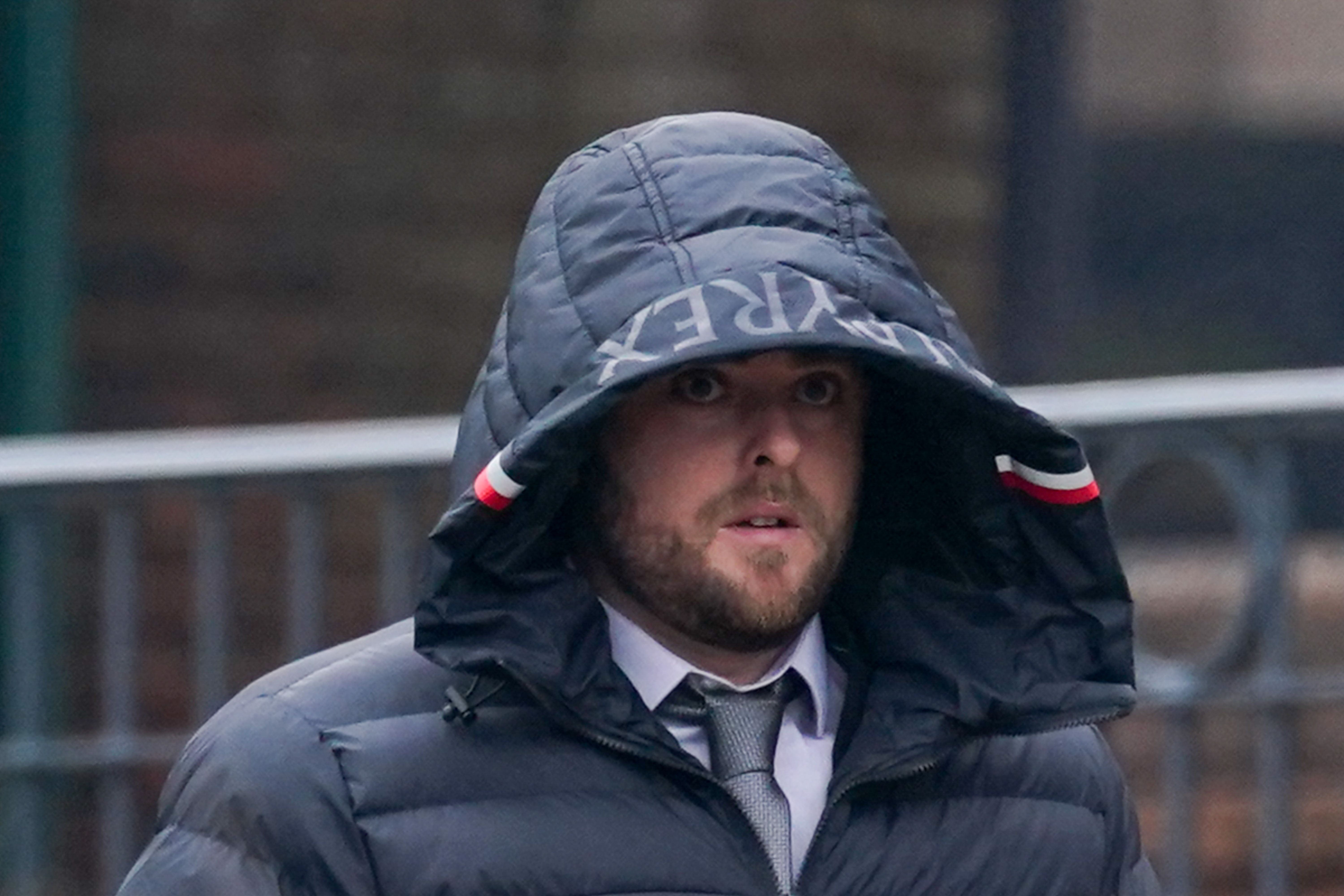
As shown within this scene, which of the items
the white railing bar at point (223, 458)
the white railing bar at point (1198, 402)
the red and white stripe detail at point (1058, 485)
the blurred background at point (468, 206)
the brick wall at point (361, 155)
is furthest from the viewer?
the brick wall at point (361, 155)

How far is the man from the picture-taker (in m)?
2.29

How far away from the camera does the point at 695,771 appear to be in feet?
7.65

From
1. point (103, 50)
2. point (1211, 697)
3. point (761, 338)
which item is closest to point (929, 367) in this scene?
point (761, 338)

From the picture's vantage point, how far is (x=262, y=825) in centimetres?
227

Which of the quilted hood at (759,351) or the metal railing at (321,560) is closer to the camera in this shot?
the quilted hood at (759,351)

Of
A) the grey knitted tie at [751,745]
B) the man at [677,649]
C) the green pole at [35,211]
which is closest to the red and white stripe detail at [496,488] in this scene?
the man at [677,649]

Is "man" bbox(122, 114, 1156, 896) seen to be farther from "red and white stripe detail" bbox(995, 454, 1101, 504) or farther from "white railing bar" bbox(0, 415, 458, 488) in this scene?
"white railing bar" bbox(0, 415, 458, 488)

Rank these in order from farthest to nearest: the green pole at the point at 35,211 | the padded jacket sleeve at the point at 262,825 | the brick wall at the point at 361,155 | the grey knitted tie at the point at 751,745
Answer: the brick wall at the point at 361,155
the green pole at the point at 35,211
the grey knitted tie at the point at 751,745
the padded jacket sleeve at the point at 262,825

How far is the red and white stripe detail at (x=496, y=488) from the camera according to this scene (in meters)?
2.34

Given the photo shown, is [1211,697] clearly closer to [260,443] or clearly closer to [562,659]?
[260,443]

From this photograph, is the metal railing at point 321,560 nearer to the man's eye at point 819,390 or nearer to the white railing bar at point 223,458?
the white railing bar at point 223,458

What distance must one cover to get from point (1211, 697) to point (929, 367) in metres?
2.17

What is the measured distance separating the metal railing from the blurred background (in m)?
0.06

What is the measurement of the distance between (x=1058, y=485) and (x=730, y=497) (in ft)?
1.13
